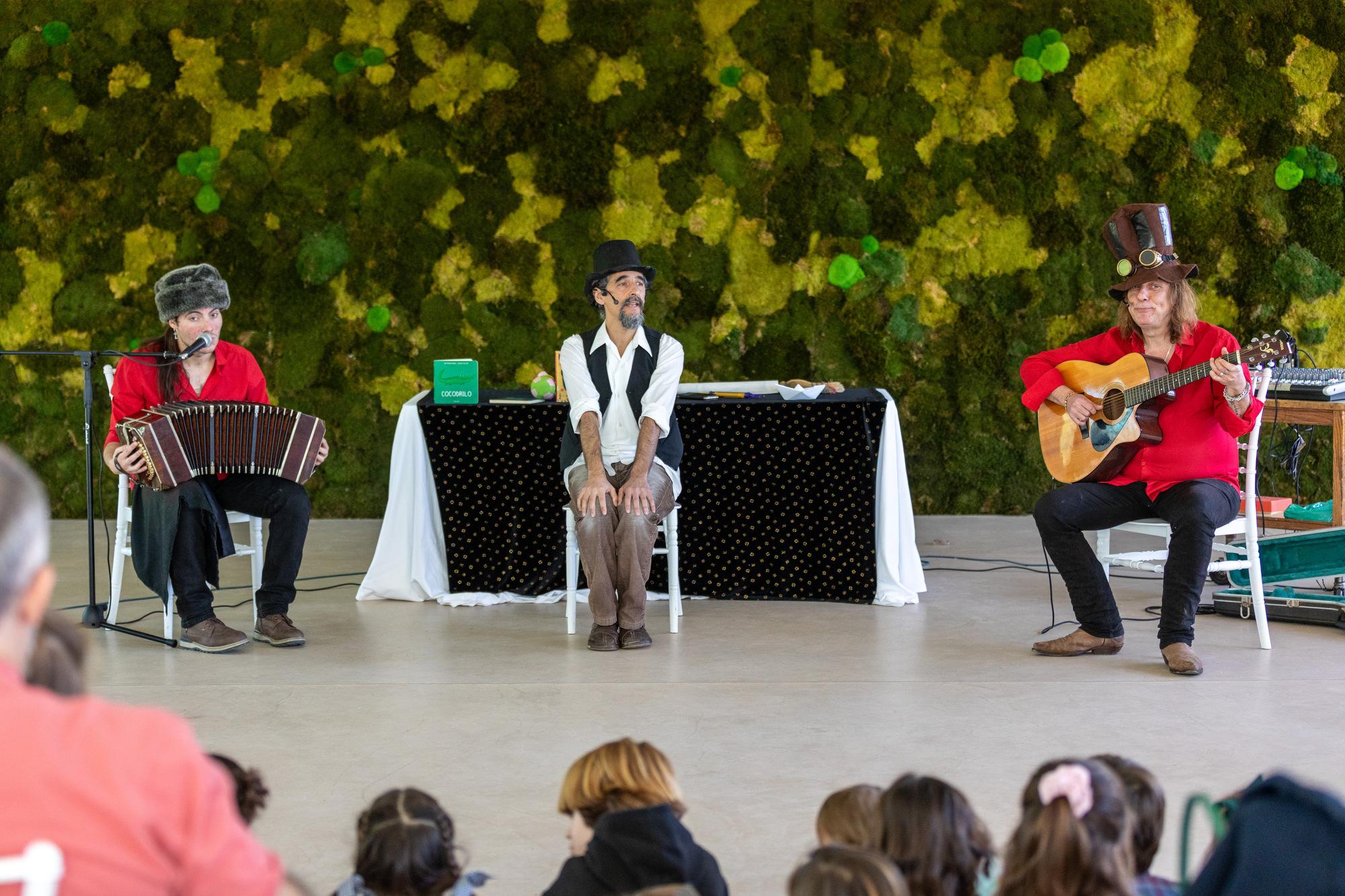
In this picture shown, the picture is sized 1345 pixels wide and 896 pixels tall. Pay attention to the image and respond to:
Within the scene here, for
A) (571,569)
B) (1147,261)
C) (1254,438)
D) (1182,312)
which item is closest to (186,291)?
(571,569)

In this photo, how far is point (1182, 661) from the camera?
3.61 meters

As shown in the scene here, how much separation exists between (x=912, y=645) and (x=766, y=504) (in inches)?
34.3

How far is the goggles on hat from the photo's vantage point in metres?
3.85

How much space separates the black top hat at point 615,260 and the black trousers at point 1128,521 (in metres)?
1.53

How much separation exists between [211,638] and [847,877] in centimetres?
312

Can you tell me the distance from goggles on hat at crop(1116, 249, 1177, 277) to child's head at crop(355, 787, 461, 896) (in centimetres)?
288

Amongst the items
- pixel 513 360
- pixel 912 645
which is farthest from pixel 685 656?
pixel 513 360

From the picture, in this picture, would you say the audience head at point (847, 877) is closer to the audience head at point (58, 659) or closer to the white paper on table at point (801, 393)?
the audience head at point (58, 659)

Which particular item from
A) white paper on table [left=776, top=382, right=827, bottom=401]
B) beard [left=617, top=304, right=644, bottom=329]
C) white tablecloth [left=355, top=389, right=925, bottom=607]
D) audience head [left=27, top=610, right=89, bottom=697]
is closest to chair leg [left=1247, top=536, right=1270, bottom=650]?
white tablecloth [left=355, top=389, right=925, bottom=607]

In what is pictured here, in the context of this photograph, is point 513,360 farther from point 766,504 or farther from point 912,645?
point 912,645

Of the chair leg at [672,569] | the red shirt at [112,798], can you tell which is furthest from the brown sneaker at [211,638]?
the red shirt at [112,798]

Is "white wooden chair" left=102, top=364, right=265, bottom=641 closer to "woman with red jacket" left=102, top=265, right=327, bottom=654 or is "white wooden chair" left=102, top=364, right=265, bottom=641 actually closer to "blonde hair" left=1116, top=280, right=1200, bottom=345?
"woman with red jacket" left=102, top=265, right=327, bottom=654

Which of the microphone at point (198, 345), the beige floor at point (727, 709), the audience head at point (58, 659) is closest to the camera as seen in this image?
the audience head at point (58, 659)

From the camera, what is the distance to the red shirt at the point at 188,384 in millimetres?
4117
